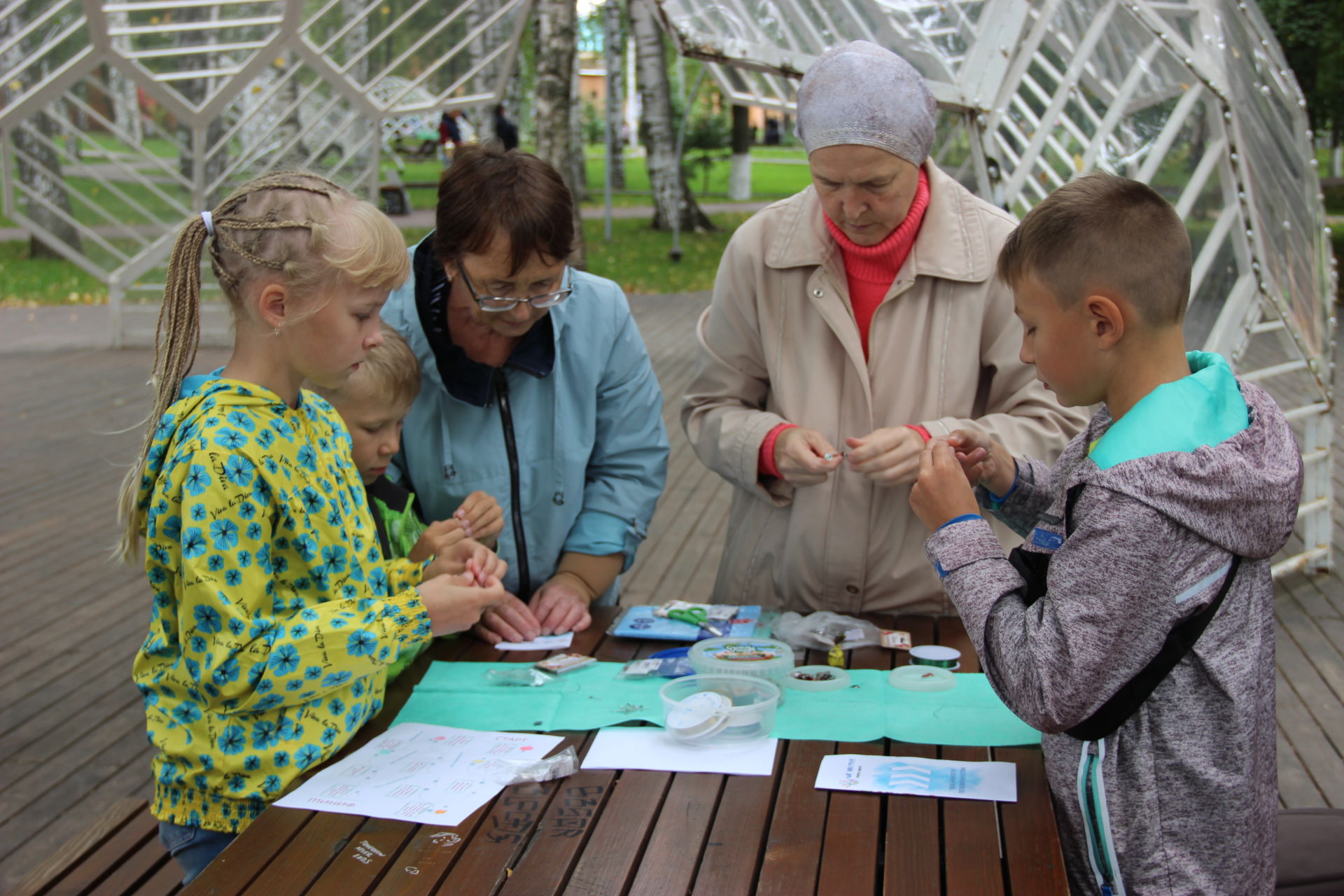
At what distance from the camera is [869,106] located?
→ 250cm

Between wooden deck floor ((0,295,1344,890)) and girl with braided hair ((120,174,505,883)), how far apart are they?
1.98m

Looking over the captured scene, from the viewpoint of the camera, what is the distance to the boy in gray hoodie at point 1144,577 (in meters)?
1.69

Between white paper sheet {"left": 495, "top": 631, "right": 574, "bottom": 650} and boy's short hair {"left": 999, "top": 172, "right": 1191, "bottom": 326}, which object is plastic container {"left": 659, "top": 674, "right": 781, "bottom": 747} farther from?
boy's short hair {"left": 999, "top": 172, "right": 1191, "bottom": 326}

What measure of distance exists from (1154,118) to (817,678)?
12.2 feet

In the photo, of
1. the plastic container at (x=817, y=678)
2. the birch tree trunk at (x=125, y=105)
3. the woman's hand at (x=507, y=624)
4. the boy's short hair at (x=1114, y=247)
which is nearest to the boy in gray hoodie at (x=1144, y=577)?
the boy's short hair at (x=1114, y=247)

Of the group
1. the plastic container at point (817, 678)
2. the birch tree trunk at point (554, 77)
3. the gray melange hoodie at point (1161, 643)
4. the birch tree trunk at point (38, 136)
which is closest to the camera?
the gray melange hoodie at point (1161, 643)

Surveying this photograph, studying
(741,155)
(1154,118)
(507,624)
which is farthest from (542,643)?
(741,155)

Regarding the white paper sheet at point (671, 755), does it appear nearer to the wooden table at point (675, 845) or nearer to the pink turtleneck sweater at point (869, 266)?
the wooden table at point (675, 845)

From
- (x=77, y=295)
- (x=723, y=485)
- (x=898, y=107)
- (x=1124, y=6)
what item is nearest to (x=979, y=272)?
(x=898, y=107)

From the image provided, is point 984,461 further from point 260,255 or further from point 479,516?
point 260,255

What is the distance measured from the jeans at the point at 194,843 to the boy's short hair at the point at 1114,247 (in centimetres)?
161

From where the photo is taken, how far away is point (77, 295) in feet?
51.1

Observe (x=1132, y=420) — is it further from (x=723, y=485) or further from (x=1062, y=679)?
(x=723, y=485)

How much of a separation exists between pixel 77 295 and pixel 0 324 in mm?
2208
